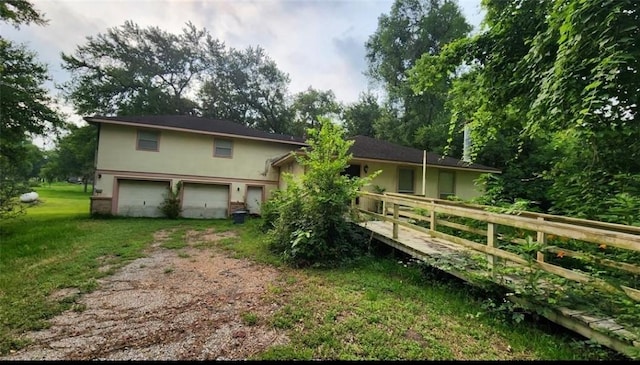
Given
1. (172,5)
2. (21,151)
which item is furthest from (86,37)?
(172,5)

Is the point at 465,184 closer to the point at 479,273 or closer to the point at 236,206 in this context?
the point at 236,206

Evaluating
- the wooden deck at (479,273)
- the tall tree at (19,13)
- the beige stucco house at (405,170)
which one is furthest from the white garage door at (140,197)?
the wooden deck at (479,273)

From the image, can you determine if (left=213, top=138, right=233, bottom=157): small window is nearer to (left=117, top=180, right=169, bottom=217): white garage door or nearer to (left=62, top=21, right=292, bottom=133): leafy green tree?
(left=117, top=180, right=169, bottom=217): white garage door

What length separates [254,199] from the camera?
14922mm

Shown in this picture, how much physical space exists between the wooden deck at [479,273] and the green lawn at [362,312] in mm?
166

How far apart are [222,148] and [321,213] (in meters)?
9.57

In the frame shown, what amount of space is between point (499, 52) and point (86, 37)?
2770cm

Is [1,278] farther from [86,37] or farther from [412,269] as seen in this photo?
[86,37]

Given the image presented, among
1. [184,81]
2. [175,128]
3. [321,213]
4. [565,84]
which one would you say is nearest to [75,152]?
[184,81]

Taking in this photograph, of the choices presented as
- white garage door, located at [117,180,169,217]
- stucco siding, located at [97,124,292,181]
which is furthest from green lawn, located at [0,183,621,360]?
stucco siding, located at [97,124,292,181]

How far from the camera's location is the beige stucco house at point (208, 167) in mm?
12461

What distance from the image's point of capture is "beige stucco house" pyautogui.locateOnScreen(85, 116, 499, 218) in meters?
12.5

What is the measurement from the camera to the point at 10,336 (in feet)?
9.96

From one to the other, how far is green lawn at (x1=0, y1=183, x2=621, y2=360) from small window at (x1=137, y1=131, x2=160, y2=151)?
727 centimetres
